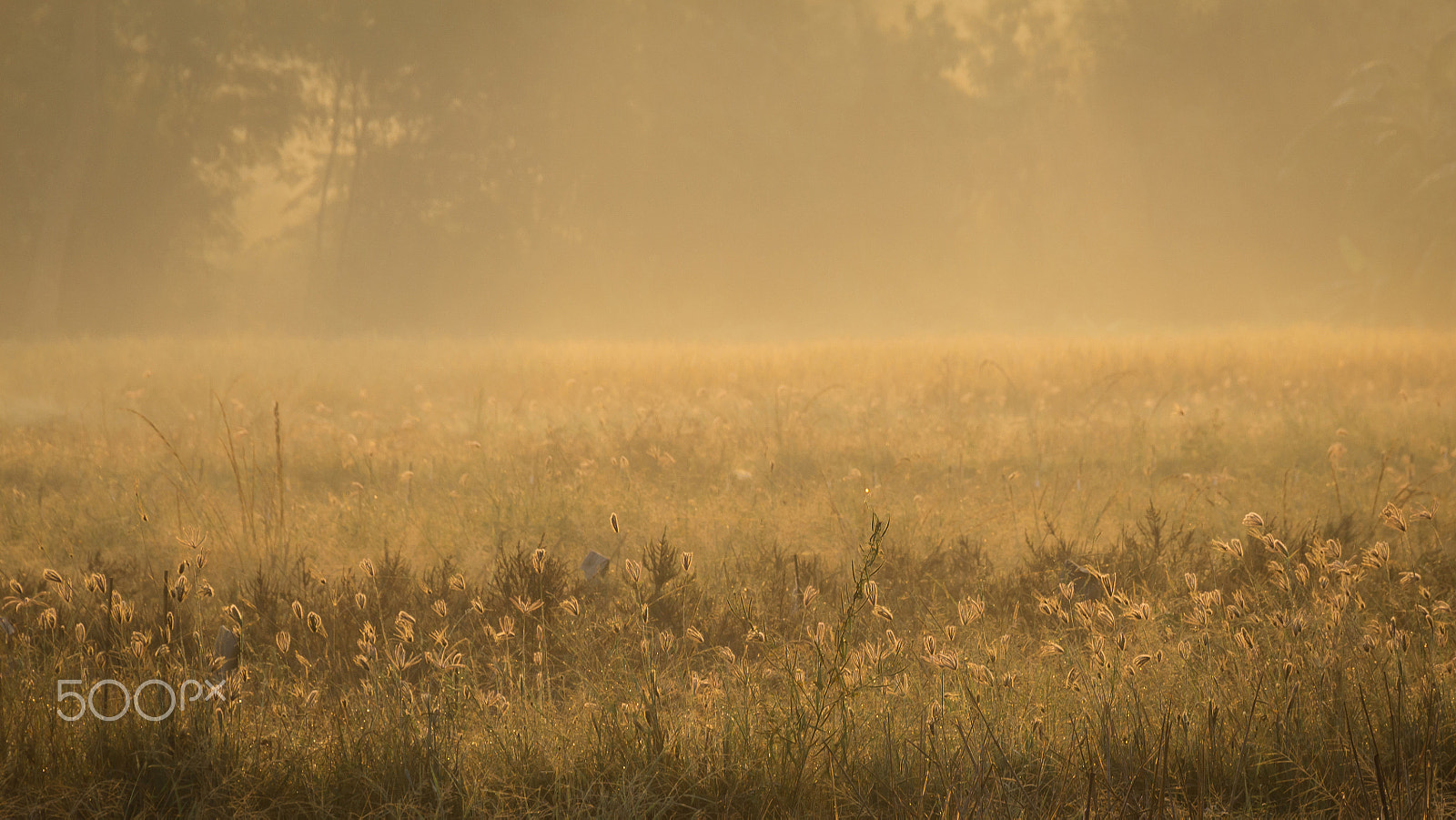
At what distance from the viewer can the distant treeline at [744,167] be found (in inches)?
985

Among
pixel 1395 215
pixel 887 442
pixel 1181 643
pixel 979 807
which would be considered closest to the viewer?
pixel 979 807

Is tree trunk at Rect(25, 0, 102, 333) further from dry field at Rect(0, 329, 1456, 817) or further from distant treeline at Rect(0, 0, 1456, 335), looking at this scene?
dry field at Rect(0, 329, 1456, 817)

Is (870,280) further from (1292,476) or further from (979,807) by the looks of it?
(979,807)

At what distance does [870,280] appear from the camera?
120ft

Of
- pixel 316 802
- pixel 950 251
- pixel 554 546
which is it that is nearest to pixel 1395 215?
pixel 950 251

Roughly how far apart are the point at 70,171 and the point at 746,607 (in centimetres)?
2572

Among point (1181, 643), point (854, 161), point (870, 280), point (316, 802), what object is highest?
point (854, 161)

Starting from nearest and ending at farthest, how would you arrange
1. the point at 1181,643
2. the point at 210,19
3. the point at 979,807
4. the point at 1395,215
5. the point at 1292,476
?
the point at 979,807, the point at 1181,643, the point at 1292,476, the point at 210,19, the point at 1395,215

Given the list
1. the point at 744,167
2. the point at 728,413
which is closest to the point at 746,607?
the point at 728,413

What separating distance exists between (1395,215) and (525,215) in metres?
27.9

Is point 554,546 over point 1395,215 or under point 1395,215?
under

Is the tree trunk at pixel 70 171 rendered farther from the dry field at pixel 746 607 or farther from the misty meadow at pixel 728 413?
the dry field at pixel 746 607

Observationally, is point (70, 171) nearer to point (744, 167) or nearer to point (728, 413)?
point (744, 167)

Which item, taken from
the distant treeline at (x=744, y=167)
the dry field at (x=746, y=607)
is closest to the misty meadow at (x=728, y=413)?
the dry field at (x=746, y=607)
